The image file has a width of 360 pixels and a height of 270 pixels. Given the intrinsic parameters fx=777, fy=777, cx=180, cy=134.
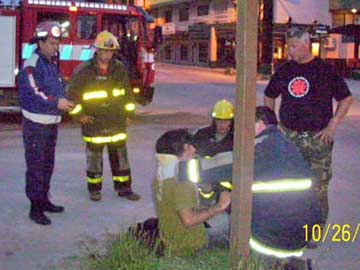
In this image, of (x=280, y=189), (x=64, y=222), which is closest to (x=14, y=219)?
(x=64, y=222)

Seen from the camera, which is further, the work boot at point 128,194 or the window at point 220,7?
the window at point 220,7

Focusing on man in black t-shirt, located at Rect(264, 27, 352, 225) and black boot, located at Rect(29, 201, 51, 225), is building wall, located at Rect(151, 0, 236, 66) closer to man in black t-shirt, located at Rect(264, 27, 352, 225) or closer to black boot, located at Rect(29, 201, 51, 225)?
black boot, located at Rect(29, 201, 51, 225)

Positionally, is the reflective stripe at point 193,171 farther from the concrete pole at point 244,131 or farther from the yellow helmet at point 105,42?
the yellow helmet at point 105,42

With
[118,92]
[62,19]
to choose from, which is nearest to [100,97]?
[118,92]

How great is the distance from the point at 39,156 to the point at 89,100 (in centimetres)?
111

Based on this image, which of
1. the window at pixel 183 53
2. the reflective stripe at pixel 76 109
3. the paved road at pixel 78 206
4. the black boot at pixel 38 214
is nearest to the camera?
the paved road at pixel 78 206

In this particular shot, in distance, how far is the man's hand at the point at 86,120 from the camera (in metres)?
7.60

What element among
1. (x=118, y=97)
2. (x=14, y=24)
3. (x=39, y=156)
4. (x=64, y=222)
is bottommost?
(x=64, y=222)

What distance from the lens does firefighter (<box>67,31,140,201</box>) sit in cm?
762

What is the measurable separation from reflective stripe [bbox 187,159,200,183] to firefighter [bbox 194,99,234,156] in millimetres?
1455

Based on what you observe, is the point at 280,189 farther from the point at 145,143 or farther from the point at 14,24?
the point at 14,24

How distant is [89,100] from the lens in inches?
303

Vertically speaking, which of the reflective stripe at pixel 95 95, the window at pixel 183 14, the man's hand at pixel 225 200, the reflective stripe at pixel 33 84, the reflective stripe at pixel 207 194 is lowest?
the reflective stripe at pixel 207 194

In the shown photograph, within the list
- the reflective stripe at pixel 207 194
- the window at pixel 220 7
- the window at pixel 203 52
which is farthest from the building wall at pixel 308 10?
the reflective stripe at pixel 207 194
